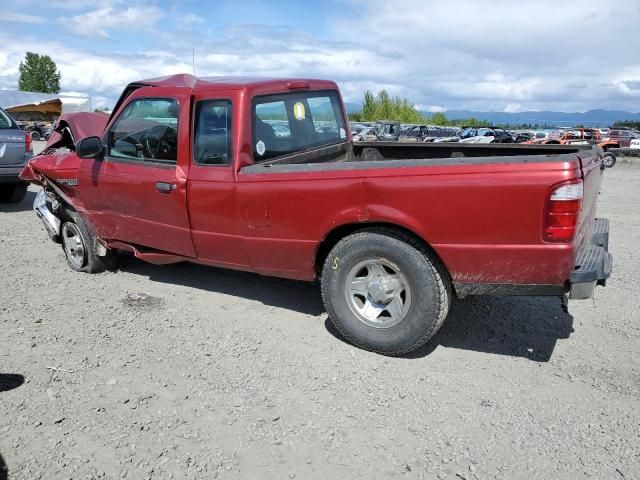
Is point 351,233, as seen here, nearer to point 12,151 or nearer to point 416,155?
point 416,155

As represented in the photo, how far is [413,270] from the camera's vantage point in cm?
357

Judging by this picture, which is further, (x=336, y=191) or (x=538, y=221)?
(x=336, y=191)

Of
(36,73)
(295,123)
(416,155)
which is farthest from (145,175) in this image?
(36,73)

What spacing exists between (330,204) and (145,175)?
1771 millimetres

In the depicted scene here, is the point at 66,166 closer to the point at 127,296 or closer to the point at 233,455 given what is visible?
the point at 127,296

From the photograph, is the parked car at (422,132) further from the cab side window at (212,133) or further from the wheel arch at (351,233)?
the wheel arch at (351,233)

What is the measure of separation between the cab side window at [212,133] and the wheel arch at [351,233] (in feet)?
3.12

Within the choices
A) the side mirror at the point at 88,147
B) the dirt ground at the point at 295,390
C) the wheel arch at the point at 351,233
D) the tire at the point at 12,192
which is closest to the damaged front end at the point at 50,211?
the dirt ground at the point at 295,390

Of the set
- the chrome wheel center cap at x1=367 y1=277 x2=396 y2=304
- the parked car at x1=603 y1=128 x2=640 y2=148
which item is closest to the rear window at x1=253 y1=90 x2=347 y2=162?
the chrome wheel center cap at x1=367 y1=277 x2=396 y2=304

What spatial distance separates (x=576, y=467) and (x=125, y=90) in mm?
4440

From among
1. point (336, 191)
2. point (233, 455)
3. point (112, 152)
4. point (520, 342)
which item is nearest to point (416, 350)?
point (520, 342)

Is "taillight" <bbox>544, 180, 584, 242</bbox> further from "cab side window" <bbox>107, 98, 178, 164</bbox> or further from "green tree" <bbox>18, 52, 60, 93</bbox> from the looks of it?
"green tree" <bbox>18, 52, 60, 93</bbox>

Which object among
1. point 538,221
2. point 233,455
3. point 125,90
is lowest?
point 233,455

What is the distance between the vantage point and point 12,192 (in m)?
9.82
